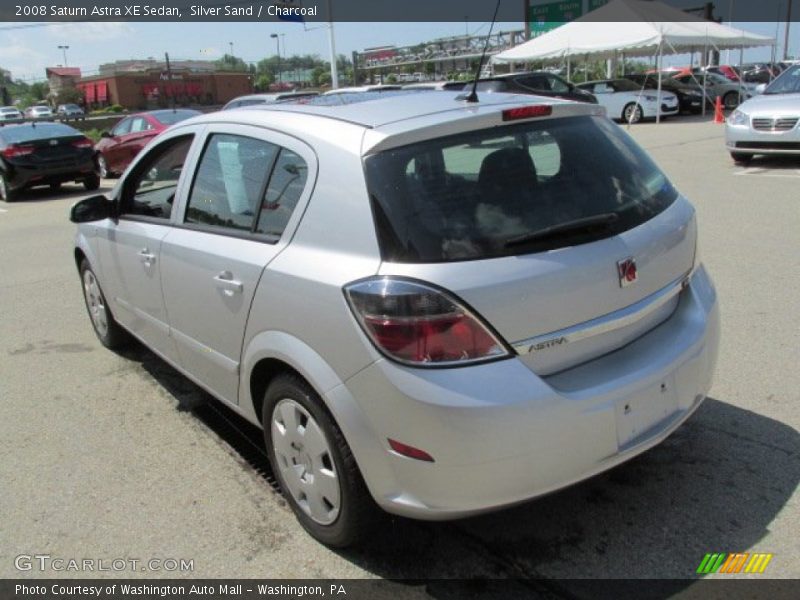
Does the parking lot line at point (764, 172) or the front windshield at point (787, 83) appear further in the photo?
the front windshield at point (787, 83)

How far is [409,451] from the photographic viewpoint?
2324 mm

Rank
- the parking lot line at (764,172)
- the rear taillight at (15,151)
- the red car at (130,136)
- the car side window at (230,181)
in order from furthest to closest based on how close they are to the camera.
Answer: the red car at (130,136) → the rear taillight at (15,151) → the parking lot line at (764,172) → the car side window at (230,181)

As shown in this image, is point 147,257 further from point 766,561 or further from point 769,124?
point 769,124

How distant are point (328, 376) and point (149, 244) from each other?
1788 mm

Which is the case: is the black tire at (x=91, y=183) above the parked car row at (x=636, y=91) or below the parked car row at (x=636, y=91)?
below

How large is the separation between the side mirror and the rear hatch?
94.5 inches

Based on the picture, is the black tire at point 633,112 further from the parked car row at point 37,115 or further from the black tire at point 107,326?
the parked car row at point 37,115

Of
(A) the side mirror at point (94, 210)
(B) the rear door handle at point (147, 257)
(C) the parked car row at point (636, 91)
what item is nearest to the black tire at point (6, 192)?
(C) the parked car row at point (636, 91)

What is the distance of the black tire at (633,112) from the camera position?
22.9 m

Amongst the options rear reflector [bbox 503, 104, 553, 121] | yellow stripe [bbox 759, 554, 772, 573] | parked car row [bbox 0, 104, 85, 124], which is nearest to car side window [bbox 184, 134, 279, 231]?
rear reflector [bbox 503, 104, 553, 121]

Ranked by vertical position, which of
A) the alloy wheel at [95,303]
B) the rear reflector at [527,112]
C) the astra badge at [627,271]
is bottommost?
the alloy wheel at [95,303]

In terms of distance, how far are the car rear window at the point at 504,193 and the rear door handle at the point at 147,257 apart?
5.65 feet

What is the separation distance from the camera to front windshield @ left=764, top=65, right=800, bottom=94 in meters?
12.0

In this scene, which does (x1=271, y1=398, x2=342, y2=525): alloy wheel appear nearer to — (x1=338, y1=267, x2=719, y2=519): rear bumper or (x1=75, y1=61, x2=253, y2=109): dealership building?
(x1=338, y1=267, x2=719, y2=519): rear bumper
